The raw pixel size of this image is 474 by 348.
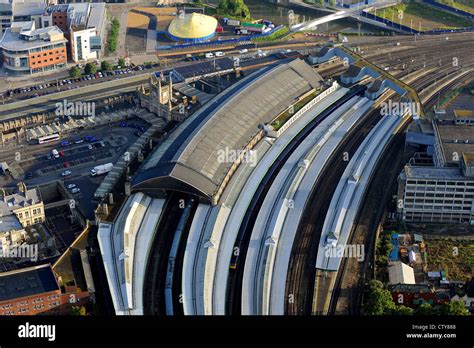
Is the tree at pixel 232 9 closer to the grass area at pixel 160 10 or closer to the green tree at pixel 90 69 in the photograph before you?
the grass area at pixel 160 10

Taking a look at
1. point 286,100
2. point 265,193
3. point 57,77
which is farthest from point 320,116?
point 57,77

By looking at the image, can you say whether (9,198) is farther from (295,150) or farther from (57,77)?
(57,77)

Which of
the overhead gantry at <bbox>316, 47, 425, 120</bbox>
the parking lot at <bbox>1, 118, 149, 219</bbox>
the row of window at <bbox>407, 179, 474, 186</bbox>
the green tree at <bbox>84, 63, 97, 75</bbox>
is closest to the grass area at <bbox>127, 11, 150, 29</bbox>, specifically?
the green tree at <bbox>84, 63, 97, 75</bbox>

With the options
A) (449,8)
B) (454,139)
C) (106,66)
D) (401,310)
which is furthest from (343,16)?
(401,310)

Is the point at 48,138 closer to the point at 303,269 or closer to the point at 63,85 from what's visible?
the point at 63,85

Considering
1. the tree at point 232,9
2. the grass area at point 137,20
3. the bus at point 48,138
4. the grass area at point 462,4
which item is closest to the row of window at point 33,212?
the bus at point 48,138

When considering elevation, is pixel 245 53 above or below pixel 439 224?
above
